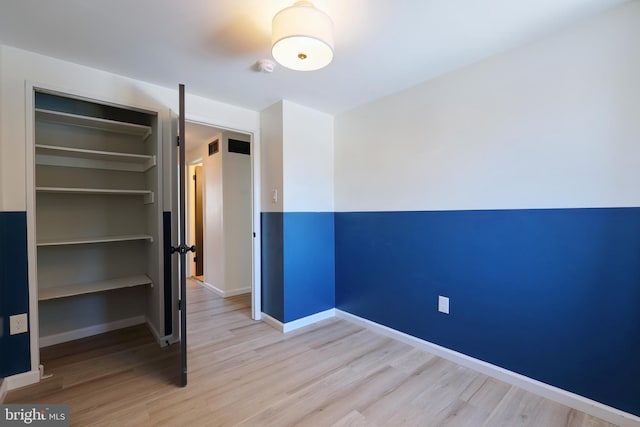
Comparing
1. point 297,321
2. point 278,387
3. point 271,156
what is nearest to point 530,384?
point 278,387

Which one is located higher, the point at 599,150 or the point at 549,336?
the point at 599,150

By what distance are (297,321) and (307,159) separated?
5.55ft

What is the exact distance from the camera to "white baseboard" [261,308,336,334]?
281 cm

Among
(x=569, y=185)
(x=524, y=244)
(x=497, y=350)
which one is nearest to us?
(x=569, y=185)

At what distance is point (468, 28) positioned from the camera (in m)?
1.71

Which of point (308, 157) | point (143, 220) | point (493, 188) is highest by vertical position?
point (308, 157)

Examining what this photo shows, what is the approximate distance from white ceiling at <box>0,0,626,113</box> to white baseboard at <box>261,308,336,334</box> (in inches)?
89.3

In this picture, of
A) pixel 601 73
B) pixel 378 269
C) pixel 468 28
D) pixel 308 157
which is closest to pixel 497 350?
pixel 378 269

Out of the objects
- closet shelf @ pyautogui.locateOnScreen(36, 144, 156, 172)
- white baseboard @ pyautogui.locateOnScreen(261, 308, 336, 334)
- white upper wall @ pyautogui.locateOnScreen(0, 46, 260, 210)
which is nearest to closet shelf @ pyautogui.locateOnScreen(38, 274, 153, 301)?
white upper wall @ pyautogui.locateOnScreen(0, 46, 260, 210)

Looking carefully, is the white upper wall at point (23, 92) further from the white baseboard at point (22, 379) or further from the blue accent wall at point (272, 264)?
the blue accent wall at point (272, 264)

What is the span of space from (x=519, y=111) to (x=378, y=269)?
1704mm

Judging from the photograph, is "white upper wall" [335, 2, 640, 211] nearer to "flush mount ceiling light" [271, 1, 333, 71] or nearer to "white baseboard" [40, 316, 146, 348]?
"flush mount ceiling light" [271, 1, 333, 71]

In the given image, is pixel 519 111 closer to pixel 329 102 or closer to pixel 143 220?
pixel 329 102

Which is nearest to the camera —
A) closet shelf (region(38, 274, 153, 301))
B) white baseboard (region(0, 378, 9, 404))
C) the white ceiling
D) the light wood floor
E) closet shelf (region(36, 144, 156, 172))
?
the white ceiling
